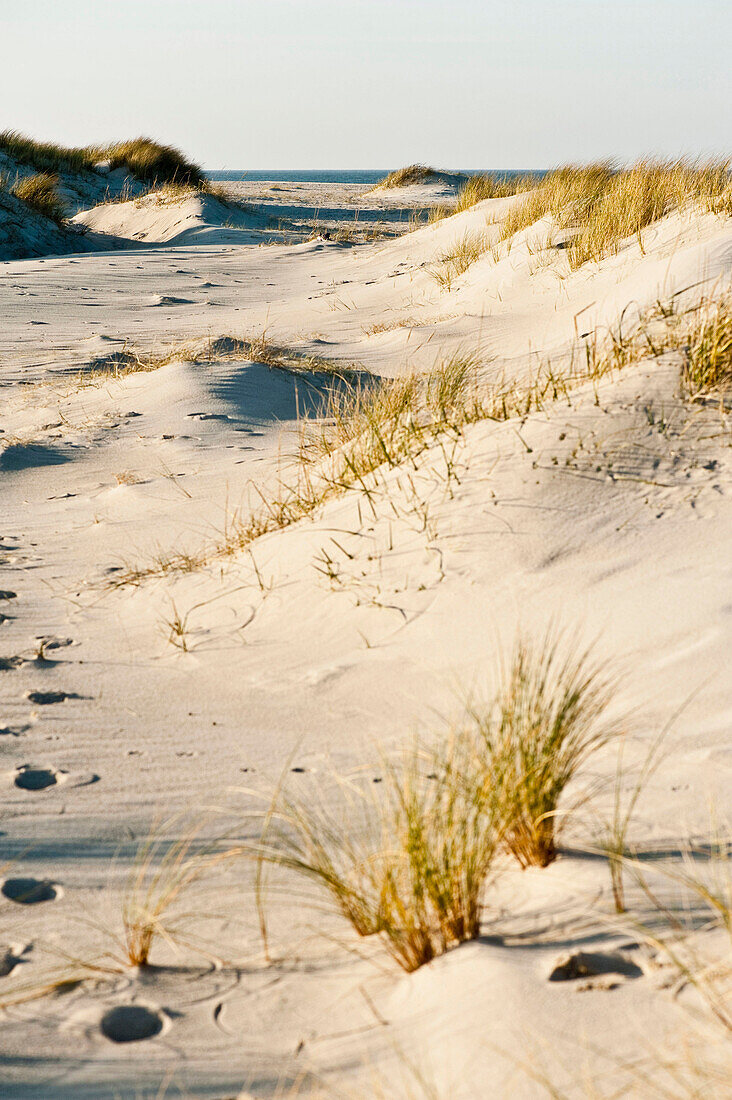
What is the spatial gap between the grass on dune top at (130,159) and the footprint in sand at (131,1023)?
18151 millimetres

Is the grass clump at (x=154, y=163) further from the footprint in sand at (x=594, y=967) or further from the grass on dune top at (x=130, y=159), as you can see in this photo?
the footprint in sand at (x=594, y=967)

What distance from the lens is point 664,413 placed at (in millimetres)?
3309

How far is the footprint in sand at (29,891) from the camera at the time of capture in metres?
1.90

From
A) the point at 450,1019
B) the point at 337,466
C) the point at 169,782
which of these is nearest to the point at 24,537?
the point at 337,466

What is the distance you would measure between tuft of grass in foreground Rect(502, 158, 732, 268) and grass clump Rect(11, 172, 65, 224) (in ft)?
25.4

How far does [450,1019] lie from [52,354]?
7265 millimetres

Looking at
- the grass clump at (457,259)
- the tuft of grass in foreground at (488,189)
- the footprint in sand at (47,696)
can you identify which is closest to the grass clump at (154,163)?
the tuft of grass in foreground at (488,189)

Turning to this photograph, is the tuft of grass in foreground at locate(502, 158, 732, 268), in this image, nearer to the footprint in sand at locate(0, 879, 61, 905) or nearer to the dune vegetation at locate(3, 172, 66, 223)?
the footprint in sand at locate(0, 879, 61, 905)

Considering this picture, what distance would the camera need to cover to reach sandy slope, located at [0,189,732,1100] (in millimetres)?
1406

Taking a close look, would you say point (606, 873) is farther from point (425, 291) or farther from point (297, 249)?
point (297, 249)

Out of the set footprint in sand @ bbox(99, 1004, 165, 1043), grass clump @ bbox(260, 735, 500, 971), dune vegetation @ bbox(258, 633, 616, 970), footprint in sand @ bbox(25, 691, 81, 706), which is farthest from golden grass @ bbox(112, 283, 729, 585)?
footprint in sand @ bbox(99, 1004, 165, 1043)

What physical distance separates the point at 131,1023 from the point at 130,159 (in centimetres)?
2002

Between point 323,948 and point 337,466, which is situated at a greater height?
point 337,466

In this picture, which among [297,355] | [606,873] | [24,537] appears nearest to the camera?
[606,873]
